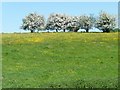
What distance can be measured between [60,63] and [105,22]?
70716 mm

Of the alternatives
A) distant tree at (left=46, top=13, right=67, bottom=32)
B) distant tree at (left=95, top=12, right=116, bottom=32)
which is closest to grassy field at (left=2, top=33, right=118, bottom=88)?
distant tree at (left=95, top=12, right=116, bottom=32)

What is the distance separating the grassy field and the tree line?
53.6 meters

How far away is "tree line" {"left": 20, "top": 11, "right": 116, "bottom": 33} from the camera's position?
11044 cm

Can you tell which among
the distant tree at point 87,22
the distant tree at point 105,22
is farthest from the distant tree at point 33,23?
the distant tree at point 105,22

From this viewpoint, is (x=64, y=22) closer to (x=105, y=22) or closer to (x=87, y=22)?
(x=87, y=22)

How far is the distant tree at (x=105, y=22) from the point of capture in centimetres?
10806

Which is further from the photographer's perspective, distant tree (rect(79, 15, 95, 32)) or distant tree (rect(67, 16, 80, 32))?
distant tree (rect(67, 16, 80, 32))

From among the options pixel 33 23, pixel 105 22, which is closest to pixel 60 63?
pixel 105 22

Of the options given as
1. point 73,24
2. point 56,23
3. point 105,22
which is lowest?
point 73,24

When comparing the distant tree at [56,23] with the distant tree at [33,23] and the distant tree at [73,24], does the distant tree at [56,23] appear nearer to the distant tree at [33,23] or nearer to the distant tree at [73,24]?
the distant tree at [73,24]

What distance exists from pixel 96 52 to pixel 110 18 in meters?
66.1

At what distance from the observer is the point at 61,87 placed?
23703mm

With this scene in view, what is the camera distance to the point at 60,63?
3969cm

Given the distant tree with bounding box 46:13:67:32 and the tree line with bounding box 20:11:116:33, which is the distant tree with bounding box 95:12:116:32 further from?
the distant tree with bounding box 46:13:67:32
